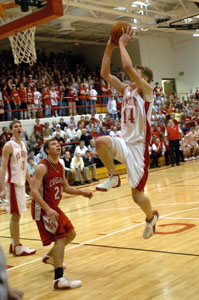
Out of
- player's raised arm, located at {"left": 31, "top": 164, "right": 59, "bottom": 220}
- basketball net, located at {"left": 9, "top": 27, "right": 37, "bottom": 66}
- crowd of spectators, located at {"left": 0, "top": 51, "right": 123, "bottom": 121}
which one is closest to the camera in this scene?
player's raised arm, located at {"left": 31, "top": 164, "right": 59, "bottom": 220}

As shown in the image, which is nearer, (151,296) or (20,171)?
(151,296)

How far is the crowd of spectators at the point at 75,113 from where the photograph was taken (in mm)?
12859

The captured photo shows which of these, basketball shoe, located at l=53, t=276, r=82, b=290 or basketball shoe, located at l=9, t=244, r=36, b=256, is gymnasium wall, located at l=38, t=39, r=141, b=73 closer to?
basketball shoe, located at l=9, t=244, r=36, b=256

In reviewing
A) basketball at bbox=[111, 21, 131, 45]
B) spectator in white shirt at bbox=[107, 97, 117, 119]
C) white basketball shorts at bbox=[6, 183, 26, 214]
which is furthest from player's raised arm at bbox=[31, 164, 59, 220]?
spectator in white shirt at bbox=[107, 97, 117, 119]

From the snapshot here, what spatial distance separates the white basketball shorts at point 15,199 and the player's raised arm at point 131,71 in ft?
7.47

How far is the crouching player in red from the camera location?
12.5ft

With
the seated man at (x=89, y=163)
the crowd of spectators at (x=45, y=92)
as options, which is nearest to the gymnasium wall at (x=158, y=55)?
the crowd of spectators at (x=45, y=92)

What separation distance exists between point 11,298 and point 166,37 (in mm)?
25745

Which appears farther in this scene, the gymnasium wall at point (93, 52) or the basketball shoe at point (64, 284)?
the gymnasium wall at point (93, 52)

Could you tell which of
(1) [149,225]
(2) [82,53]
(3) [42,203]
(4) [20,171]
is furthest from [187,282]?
(2) [82,53]

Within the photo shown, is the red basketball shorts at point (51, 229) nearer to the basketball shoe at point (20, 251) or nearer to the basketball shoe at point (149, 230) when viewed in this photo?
the basketball shoe at point (149, 230)

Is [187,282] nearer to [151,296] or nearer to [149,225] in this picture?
[151,296]

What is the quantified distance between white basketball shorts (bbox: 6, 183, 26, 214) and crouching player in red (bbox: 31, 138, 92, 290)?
105cm

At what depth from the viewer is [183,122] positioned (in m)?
18.5
